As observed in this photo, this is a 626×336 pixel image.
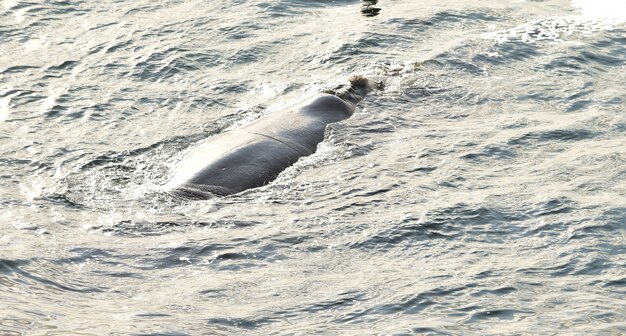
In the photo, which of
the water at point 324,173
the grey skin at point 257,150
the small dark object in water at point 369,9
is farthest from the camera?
the small dark object in water at point 369,9

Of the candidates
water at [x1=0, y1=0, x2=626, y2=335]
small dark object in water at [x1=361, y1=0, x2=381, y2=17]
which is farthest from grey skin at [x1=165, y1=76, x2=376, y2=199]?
small dark object in water at [x1=361, y1=0, x2=381, y2=17]

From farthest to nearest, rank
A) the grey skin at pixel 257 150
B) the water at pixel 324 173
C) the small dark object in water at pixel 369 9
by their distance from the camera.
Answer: the small dark object in water at pixel 369 9 < the grey skin at pixel 257 150 < the water at pixel 324 173

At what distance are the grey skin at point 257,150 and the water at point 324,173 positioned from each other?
230 mm

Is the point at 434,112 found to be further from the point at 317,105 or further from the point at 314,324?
the point at 314,324

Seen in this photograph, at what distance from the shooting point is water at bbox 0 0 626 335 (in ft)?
32.9

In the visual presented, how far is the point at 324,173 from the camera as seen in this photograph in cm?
1365

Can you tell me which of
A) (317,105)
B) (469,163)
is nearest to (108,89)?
(317,105)

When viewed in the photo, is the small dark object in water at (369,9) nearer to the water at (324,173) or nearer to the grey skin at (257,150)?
the water at (324,173)

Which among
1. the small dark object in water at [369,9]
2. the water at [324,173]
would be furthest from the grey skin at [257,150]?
the small dark object in water at [369,9]

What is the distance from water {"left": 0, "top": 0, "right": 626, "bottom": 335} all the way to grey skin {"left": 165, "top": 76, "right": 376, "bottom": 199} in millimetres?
230

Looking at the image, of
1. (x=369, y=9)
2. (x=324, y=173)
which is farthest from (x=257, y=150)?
(x=369, y=9)

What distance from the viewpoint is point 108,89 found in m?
17.2

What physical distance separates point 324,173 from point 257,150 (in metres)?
0.94

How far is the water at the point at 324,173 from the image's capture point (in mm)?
10031
